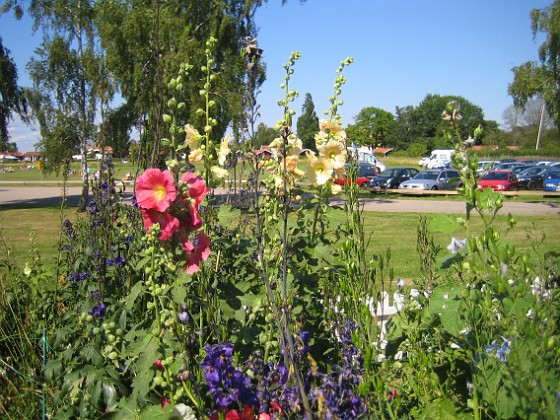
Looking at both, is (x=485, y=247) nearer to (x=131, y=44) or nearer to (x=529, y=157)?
(x=131, y=44)

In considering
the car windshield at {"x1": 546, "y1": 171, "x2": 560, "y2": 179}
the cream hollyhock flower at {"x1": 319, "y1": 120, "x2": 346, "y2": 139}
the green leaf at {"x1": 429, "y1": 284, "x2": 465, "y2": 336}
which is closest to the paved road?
the car windshield at {"x1": 546, "y1": 171, "x2": 560, "y2": 179}

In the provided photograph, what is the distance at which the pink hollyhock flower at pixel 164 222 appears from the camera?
67.9 inches

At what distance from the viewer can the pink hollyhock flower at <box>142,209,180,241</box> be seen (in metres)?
1.72

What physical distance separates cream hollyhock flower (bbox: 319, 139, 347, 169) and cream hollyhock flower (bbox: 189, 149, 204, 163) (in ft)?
1.89

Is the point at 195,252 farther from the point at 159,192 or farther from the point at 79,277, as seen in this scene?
the point at 79,277

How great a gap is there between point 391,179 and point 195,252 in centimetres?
2753

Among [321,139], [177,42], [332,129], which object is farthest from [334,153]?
[177,42]

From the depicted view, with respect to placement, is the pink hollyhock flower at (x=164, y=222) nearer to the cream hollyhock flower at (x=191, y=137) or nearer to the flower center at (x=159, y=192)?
the flower center at (x=159, y=192)

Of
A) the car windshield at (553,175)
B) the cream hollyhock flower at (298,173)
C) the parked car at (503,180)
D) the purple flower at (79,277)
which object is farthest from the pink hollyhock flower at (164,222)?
the car windshield at (553,175)

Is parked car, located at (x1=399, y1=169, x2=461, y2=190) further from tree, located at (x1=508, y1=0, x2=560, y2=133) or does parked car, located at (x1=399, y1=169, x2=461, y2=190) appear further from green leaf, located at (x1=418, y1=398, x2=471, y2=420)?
green leaf, located at (x1=418, y1=398, x2=471, y2=420)

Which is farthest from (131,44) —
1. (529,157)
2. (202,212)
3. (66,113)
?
(529,157)

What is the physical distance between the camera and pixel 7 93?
17953 millimetres

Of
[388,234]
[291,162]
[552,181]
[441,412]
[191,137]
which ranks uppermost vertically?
[191,137]

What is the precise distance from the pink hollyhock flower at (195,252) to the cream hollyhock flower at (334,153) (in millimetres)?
914
